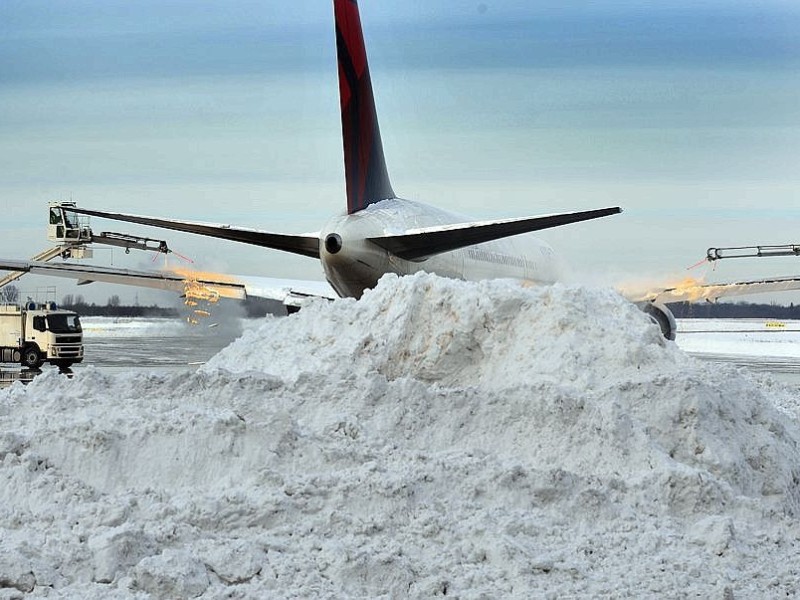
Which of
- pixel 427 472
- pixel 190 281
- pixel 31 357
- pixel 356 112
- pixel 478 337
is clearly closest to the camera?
pixel 427 472

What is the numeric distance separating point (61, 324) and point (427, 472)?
710 inches

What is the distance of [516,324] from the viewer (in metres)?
9.87

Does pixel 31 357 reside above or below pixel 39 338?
below

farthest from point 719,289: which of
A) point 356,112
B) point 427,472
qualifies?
point 427,472

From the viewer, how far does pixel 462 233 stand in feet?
52.7

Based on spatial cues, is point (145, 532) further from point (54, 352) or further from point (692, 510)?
point (54, 352)

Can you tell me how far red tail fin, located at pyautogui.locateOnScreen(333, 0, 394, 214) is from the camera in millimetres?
19797

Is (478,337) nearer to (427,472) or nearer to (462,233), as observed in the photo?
(427,472)

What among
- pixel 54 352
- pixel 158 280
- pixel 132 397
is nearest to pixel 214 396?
pixel 132 397

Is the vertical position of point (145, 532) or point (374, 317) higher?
point (374, 317)

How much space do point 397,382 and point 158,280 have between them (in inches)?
726

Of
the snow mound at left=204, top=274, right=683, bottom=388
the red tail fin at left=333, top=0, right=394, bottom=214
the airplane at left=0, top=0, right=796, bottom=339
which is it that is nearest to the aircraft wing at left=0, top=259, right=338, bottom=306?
the airplane at left=0, top=0, right=796, bottom=339

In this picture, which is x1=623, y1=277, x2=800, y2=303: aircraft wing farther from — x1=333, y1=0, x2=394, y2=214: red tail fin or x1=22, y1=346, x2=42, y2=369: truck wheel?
x1=22, y1=346, x2=42, y2=369: truck wheel

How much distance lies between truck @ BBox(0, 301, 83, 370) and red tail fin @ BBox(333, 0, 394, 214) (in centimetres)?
769
